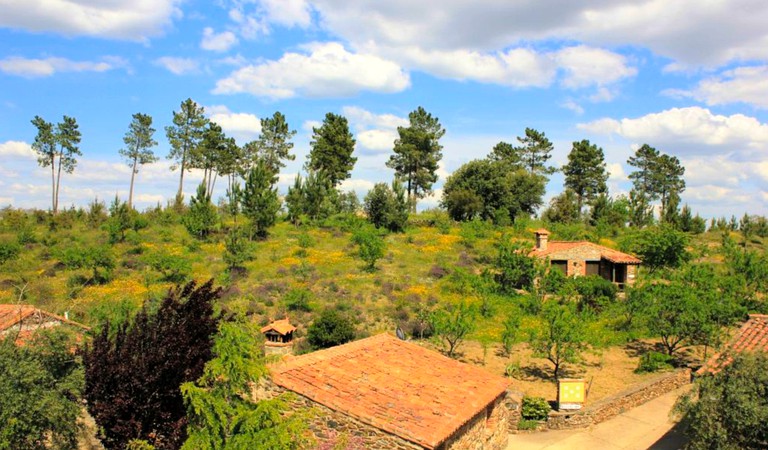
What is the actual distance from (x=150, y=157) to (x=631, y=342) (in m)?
51.2

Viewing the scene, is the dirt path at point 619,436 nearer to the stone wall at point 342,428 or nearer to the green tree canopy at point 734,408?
the stone wall at point 342,428

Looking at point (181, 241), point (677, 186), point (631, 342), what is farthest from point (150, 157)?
point (677, 186)

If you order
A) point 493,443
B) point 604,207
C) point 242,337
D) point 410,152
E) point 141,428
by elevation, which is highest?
point 410,152

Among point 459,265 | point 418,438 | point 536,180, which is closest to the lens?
point 418,438

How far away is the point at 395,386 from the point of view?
1270 centimetres

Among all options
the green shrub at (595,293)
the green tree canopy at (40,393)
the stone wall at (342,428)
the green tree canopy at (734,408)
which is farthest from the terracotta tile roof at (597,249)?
the green tree canopy at (40,393)

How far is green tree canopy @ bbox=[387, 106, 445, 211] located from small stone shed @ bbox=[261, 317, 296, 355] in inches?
1701

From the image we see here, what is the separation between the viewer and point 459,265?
130ft

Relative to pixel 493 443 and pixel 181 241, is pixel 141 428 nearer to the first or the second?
pixel 493 443

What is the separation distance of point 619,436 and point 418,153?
50502mm

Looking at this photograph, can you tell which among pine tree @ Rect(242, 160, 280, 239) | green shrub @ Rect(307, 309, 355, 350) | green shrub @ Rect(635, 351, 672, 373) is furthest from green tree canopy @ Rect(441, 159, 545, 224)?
green shrub @ Rect(307, 309, 355, 350)

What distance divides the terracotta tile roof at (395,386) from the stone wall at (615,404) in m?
3.39

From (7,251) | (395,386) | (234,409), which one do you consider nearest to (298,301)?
(395,386)

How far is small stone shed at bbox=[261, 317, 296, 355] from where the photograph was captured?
22.6 metres
